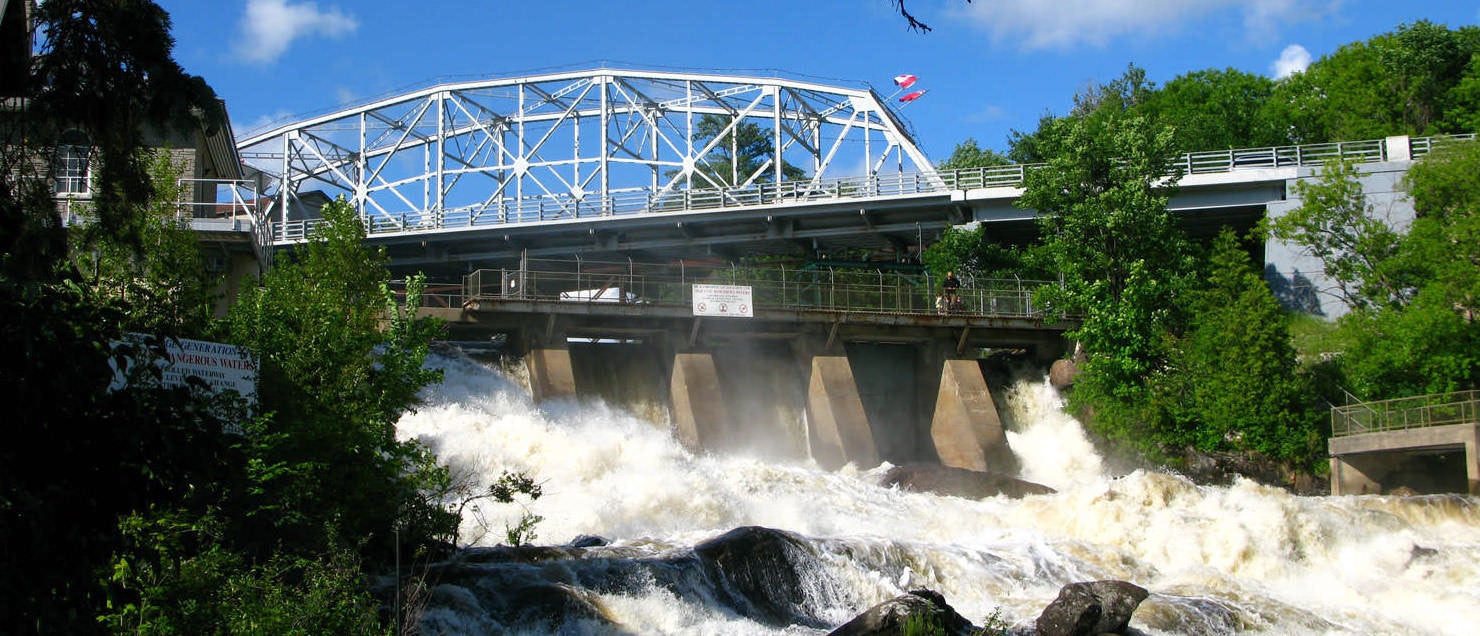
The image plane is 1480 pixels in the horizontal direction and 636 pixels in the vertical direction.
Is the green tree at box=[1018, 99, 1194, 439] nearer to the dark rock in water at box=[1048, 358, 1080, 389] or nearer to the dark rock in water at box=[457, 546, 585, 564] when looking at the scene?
the dark rock in water at box=[1048, 358, 1080, 389]

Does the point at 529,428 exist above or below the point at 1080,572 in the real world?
above

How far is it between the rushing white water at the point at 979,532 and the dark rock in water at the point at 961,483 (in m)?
0.70

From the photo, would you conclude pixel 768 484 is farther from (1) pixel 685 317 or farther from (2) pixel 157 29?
(2) pixel 157 29

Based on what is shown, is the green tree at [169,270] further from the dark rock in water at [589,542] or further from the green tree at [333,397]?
the dark rock in water at [589,542]

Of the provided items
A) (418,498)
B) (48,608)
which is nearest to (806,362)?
(418,498)

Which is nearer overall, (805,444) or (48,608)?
(48,608)

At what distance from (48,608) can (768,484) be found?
27956mm

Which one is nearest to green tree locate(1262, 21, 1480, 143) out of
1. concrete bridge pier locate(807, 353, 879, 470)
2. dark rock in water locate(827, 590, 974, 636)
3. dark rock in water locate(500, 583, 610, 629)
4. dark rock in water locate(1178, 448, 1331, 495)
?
dark rock in water locate(1178, 448, 1331, 495)

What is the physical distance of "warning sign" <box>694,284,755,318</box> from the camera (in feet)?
140

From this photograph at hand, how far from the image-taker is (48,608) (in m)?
7.67

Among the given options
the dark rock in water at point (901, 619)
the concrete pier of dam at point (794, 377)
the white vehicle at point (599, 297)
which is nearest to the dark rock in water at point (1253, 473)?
the concrete pier of dam at point (794, 377)

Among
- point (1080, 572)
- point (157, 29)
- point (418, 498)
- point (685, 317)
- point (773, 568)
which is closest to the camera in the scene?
point (157, 29)

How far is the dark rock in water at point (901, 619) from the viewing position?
18547 mm

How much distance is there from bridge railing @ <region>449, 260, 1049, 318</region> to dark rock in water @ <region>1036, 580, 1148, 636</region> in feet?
75.0
